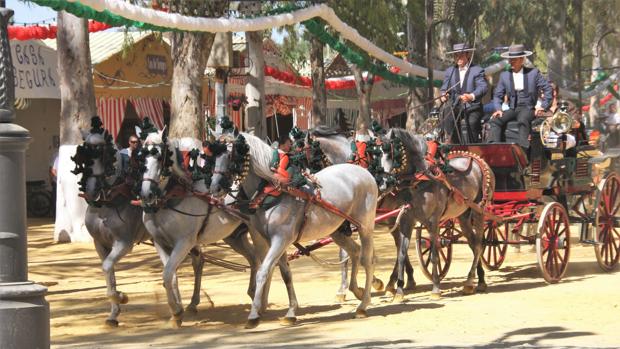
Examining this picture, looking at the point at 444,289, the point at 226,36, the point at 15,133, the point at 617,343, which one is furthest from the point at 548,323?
the point at 226,36

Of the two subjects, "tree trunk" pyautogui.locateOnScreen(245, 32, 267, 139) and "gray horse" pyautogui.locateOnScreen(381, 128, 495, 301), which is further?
"tree trunk" pyautogui.locateOnScreen(245, 32, 267, 139)

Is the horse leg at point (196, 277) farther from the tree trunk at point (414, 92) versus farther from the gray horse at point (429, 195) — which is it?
the tree trunk at point (414, 92)

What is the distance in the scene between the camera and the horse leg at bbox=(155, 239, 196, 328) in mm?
11156

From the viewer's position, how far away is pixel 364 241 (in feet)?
41.0

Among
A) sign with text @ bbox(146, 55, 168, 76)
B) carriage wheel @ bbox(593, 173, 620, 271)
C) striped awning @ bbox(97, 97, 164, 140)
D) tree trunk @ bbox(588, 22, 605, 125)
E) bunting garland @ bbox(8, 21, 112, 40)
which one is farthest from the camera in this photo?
tree trunk @ bbox(588, 22, 605, 125)

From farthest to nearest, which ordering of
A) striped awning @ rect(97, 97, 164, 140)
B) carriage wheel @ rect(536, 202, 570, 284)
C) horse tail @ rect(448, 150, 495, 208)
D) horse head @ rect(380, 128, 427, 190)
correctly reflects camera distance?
striped awning @ rect(97, 97, 164, 140) < horse tail @ rect(448, 150, 495, 208) < carriage wheel @ rect(536, 202, 570, 284) < horse head @ rect(380, 128, 427, 190)

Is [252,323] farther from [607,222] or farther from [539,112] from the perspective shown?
[607,222]

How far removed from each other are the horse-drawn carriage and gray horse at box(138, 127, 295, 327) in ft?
13.0

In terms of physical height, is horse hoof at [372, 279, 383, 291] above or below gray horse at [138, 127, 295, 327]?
below

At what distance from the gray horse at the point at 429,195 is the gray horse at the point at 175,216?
2.16m

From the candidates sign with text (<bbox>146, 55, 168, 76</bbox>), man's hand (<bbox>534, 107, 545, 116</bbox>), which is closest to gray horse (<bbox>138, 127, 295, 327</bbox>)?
man's hand (<bbox>534, 107, 545, 116</bbox>)

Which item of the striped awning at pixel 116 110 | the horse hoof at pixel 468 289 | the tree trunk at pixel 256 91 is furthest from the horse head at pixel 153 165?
the striped awning at pixel 116 110

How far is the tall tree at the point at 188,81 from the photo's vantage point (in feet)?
65.3

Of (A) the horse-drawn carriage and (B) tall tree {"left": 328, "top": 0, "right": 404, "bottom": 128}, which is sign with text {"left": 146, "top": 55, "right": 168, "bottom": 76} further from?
(A) the horse-drawn carriage
